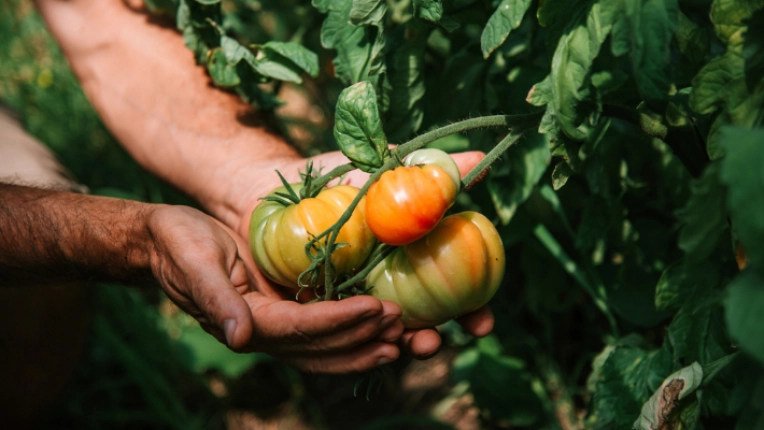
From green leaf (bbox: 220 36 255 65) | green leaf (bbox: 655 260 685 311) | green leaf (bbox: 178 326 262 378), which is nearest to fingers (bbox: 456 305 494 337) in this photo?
green leaf (bbox: 655 260 685 311)

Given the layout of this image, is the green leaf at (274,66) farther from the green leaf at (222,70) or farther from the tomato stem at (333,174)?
the tomato stem at (333,174)

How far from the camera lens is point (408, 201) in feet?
3.10

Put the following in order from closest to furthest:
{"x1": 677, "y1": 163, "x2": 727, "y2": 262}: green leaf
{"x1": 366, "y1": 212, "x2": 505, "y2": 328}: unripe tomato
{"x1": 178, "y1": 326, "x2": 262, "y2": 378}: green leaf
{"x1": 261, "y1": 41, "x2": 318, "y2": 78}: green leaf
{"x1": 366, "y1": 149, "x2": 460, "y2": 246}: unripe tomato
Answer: {"x1": 677, "y1": 163, "x2": 727, "y2": 262}: green leaf → {"x1": 366, "y1": 149, "x2": 460, "y2": 246}: unripe tomato → {"x1": 366, "y1": 212, "x2": 505, "y2": 328}: unripe tomato → {"x1": 261, "y1": 41, "x2": 318, "y2": 78}: green leaf → {"x1": 178, "y1": 326, "x2": 262, "y2": 378}: green leaf

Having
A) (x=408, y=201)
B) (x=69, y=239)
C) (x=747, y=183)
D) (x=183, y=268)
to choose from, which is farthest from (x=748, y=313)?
(x=69, y=239)

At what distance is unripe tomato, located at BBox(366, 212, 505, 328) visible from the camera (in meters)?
1.06

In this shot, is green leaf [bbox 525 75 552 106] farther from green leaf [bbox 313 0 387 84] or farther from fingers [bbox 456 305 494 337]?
fingers [bbox 456 305 494 337]

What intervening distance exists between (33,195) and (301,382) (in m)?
1.09

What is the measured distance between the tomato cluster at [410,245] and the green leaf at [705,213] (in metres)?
0.36

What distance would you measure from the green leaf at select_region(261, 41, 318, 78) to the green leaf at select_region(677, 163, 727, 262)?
88cm

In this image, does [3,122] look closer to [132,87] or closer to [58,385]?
[132,87]

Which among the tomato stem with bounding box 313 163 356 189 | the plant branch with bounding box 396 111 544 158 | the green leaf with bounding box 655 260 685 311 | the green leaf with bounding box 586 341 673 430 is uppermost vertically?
the plant branch with bounding box 396 111 544 158

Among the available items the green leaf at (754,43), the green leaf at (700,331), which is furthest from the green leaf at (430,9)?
the green leaf at (700,331)

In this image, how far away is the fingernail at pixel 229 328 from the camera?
39.2 inches

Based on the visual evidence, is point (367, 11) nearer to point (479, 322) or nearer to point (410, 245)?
point (410, 245)
